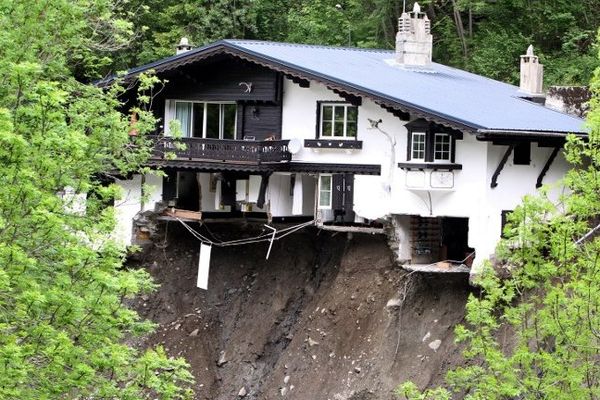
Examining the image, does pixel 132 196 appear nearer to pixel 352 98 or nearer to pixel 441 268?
pixel 352 98

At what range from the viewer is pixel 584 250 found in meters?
29.4

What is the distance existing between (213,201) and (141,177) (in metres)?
2.37

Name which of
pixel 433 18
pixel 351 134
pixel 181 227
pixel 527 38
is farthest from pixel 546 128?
pixel 433 18

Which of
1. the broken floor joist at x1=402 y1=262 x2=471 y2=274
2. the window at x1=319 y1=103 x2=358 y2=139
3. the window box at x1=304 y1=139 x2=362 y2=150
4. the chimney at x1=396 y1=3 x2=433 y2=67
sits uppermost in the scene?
the chimney at x1=396 y1=3 x2=433 y2=67

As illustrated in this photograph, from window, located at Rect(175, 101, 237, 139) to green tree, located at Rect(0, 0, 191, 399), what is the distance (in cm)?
1516

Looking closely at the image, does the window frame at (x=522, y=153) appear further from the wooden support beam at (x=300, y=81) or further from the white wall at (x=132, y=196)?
the white wall at (x=132, y=196)

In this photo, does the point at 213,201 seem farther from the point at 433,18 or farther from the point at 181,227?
the point at 433,18

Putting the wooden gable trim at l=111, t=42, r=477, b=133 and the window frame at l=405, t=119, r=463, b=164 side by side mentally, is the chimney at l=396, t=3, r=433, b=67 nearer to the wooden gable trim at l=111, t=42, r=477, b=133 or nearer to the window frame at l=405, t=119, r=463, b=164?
the wooden gable trim at l=111, t=42, r=477, b=133

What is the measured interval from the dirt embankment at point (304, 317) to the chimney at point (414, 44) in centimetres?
648

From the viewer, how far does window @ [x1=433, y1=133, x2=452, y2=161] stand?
38188 millimetres

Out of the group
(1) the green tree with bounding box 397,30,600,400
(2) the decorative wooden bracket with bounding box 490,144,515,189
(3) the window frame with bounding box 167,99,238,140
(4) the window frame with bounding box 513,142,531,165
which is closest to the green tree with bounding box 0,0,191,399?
(1) the green tree with bounding box 397,30,600,400

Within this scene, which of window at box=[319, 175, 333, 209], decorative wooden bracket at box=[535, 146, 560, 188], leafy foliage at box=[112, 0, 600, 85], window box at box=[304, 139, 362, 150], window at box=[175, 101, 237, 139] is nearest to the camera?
decorative wooden bracket at box=[535, 146, 560, 188]

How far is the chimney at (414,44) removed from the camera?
43.8 metres

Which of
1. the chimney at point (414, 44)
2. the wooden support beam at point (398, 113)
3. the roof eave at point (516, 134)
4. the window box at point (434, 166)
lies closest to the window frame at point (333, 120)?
the wooden support beam at point (398, 113)
